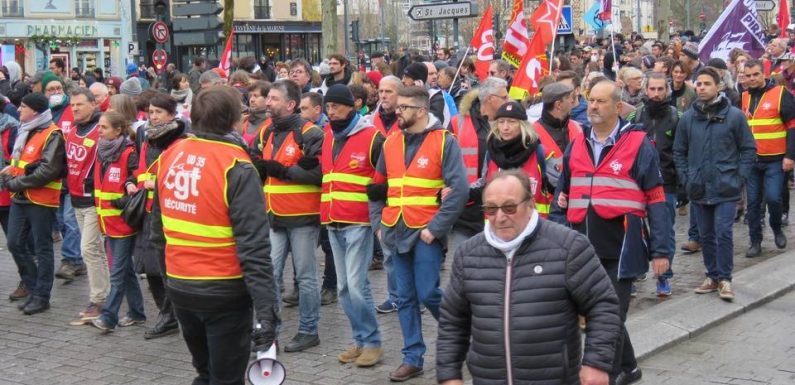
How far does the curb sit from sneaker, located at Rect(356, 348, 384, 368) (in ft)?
5.94

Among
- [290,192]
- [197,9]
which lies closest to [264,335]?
[290,192]

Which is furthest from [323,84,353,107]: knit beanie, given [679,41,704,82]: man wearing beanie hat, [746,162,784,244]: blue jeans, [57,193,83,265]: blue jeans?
[679,41,704,82]: man wearing beanie hat

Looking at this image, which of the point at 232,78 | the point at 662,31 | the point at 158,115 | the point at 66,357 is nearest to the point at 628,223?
the point at 158,115

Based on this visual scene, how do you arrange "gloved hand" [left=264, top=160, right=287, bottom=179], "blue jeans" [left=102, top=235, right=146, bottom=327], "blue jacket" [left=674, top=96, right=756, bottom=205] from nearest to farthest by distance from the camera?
"gloved hand" [left=264, top=160, right=287, bottom=179], "blue jeans" [left=102, top=235, right=146, bottom=327], "blue jacket" [left=674, top=96, right=756, bottom=205]

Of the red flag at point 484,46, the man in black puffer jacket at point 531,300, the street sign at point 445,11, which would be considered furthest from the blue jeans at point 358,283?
the street sign at point 445,11

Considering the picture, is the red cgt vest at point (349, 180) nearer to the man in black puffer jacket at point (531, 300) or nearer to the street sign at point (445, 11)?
the man in black puffer jacket at point (531, 300)

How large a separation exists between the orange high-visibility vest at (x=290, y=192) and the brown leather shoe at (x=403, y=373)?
1.46 m

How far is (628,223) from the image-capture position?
6.59 m

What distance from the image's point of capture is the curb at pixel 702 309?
26.4ft

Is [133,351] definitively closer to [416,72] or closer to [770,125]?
[416,72]

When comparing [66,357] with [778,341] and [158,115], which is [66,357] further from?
[778,341]

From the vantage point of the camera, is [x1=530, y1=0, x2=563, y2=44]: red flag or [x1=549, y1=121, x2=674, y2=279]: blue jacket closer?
[x1=549, y1=121, x2=674, y2=279]: blue jacket

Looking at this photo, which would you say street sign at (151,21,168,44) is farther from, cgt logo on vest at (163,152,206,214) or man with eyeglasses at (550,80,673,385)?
cgt logo on vest at (163,152,206,214)

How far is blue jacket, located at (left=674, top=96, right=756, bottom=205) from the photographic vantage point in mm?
9156
